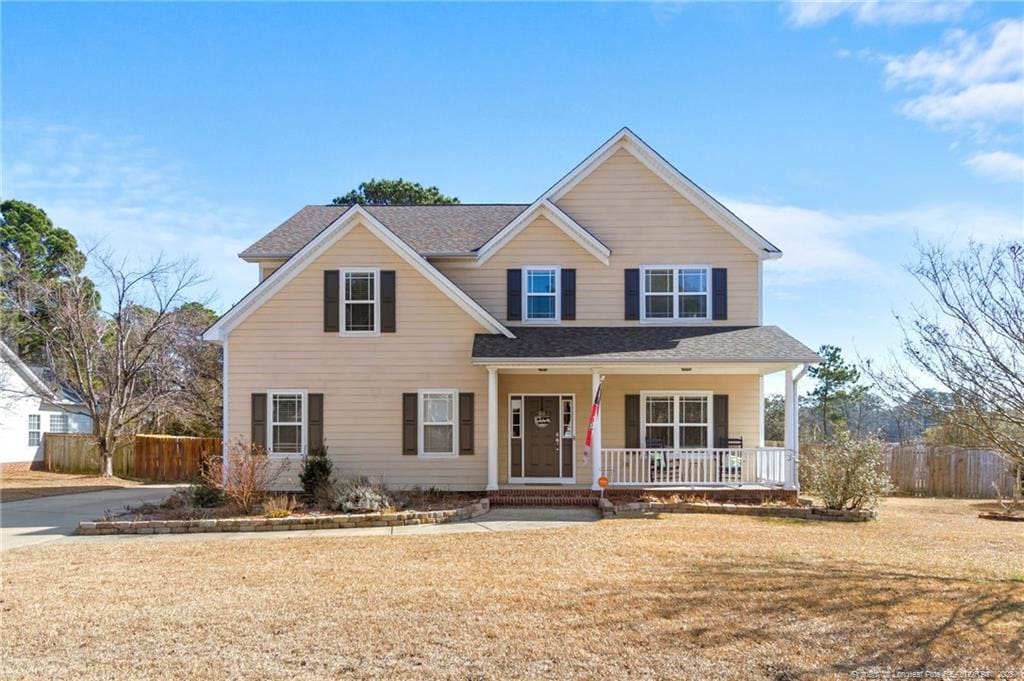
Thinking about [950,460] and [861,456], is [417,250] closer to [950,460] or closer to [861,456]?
[861,456]

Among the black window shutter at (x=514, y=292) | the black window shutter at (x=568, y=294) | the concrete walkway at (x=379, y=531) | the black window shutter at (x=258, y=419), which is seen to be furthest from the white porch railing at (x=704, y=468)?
the black window shutter at (x=258, y=419)

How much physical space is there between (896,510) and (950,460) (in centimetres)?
581

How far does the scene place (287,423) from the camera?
1798 cm

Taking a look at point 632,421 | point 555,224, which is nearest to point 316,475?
point 632,421

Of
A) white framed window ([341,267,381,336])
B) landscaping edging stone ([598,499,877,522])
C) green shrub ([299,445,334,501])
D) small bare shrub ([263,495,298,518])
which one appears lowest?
landscaping edging stone ([598,499,877,522])

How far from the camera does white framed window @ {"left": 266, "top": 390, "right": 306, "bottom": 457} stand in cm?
1792

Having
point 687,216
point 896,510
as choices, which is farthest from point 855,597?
point 687,216

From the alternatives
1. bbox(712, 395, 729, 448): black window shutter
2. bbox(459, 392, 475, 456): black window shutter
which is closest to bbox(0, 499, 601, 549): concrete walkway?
bbox(459, 392, 475, 456): black window shutter

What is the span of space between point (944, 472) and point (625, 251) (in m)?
11.3

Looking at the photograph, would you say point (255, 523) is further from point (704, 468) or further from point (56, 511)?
point (704, 468)

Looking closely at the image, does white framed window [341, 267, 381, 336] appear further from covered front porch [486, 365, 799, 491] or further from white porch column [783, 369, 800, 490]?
white porch column [783, 369, 800, 490]

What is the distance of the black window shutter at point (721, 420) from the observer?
1880 cm

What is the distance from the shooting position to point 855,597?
8148 mm

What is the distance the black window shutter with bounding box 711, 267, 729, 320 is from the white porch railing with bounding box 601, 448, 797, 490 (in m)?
3.51
